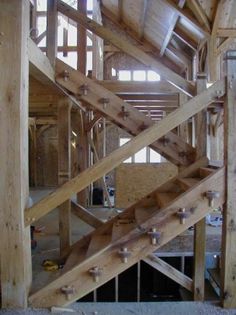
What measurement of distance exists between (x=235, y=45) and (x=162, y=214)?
13.5ft

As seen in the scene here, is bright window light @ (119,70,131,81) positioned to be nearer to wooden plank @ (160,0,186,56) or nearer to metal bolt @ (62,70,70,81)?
wooden plank @ (160,0,186,56)

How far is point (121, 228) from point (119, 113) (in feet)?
4.45

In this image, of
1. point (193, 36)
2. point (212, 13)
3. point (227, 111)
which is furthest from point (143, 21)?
point (227, 111)

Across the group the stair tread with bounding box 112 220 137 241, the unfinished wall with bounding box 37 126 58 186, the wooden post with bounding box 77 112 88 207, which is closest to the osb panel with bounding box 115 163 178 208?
the wooden post with bounding box 77 112 88 207

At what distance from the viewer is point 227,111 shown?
7.00ft

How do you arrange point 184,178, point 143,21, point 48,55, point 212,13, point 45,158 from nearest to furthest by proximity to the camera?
point 184,178
point 48,55
point 212,13
point 143,21
point 45,158

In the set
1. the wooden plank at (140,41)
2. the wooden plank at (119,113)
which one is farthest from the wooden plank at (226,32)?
the wooden plank at (140,41)

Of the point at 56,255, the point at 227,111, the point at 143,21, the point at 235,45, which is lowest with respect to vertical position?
the point at 56,255

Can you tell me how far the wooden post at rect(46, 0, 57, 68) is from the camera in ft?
10.9

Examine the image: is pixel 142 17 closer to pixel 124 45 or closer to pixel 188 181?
pixel 124 45

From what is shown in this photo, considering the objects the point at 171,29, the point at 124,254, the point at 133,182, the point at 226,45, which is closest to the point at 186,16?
the point at 226,45

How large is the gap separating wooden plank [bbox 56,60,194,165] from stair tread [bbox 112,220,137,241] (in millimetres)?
921

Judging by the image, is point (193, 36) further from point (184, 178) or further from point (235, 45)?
point (184, 178)

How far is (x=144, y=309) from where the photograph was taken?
215 centimetres
